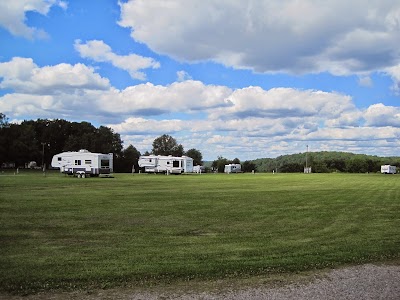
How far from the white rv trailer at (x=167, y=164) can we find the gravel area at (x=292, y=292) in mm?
53186

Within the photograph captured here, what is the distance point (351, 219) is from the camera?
550 inches

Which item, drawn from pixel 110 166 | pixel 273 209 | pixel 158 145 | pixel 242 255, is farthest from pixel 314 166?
pixel 242 255

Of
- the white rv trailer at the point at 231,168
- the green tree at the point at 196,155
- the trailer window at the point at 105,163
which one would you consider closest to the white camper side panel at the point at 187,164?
the trailer window at the point at 105,163

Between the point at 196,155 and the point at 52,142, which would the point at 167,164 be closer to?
the point at 52,142

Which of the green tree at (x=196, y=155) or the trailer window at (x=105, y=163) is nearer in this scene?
the trailer window at (x=105, y=163)

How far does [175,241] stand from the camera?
10094 millimetres

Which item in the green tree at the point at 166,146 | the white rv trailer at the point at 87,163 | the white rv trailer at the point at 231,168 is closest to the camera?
the white rv trailer at the point at 87,163

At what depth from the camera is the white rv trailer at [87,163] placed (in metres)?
45.2

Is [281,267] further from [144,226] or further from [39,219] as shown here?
[39,219]

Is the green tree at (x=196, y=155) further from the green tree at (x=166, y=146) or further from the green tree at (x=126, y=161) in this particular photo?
the green tree at (x=126, y=161)

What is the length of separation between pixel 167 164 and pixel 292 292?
54123 millimetres

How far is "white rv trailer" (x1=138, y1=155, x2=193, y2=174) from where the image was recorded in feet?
196

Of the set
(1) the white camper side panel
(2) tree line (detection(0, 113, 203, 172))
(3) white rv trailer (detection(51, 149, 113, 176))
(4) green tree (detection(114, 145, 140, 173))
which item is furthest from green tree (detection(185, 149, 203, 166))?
(3) white rv trailer (detection(51, 149, 113, 176))

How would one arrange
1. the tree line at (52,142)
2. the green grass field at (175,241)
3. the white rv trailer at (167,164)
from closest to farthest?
the green grass field at (175,241), the white rv trailer at (167,164), the tree line at (52,142)
